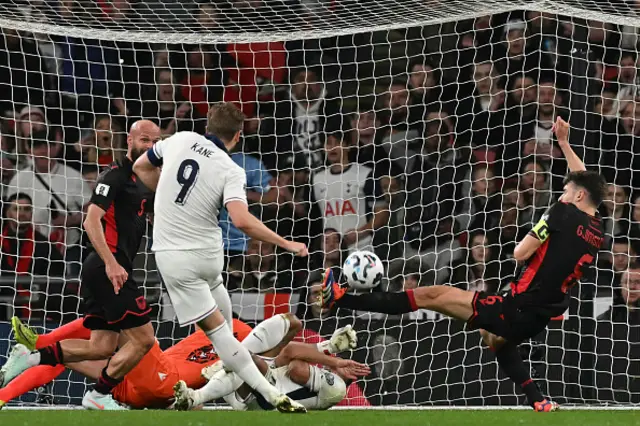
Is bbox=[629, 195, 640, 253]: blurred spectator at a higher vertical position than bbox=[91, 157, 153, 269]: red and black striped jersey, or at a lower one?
lower

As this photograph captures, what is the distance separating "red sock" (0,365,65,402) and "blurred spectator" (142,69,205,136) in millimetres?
2684

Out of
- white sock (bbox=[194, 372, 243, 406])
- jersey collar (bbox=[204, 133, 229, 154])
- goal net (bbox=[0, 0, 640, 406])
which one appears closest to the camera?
jersey collar (bbox=[204, 133, 229, 154])

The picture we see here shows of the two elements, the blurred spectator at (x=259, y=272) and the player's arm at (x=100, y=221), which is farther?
the blurred spectator at (x=259, y=272)

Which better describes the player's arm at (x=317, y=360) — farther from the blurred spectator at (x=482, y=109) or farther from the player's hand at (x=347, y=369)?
the blurred spectator at (x=482, y=109)

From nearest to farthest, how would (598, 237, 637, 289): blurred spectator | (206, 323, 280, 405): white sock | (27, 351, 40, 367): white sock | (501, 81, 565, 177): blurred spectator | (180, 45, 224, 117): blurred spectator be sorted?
1. (206, 323, 280, 405): white sock
2. (27, 351, 40, 367): white sock
3. (598, 237, 637, 289): blurred spectator
4. (501, 81, 565, 177): blurred spectator
5. (180, 45, 224, 117): blurred spectator

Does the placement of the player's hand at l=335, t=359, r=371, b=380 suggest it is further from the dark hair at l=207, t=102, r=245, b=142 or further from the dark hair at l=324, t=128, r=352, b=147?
the dark hair at l=324, t=128, r=352, b=147

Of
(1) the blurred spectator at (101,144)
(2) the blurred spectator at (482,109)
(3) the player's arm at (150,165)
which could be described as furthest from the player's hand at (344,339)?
(1) the blurred spectator at (101,144)

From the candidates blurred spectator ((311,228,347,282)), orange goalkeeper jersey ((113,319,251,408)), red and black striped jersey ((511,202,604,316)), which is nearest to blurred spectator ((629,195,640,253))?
red and black striped jersey ((511,202,604,316))

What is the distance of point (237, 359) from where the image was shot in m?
6.10

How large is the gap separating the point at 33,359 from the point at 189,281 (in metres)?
1.76

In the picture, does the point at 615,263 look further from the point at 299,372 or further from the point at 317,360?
the point at 299,372

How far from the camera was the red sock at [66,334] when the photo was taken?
7.49 metres

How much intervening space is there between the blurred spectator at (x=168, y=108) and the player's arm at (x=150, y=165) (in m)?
2.55

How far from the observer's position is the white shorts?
6.14 meters
